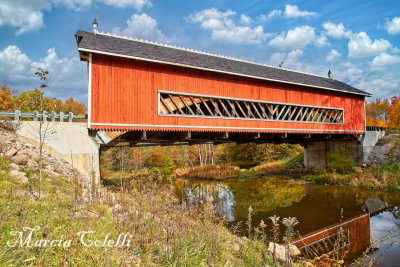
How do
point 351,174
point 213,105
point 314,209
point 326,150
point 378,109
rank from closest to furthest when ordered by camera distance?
point 314,209 → point 213,105 → point 351,174 → point 326,150 → point 378,109

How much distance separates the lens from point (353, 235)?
693cm

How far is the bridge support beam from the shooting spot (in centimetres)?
Answer: 1691

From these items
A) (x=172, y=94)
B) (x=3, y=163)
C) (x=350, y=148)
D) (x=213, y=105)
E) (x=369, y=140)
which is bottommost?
(x=350, y=148)

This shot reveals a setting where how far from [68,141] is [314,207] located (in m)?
10.2

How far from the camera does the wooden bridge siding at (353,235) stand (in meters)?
6.10

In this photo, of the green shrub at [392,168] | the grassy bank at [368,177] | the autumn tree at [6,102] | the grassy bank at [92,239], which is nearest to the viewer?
the grassy bank at [92,239]

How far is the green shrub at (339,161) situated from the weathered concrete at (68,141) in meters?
15.8

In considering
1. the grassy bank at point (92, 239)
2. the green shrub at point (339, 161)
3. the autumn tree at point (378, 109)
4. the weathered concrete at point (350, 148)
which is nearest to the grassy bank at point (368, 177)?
the green shrub at point (339, 161)

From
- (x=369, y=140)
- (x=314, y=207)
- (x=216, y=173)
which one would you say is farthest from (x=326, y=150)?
(x=314, y=207)

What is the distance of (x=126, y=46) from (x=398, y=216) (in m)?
12.3

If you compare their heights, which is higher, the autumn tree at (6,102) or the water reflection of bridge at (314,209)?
the autumn tree at (6,102)

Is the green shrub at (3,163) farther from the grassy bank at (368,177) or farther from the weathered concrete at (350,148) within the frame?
the weathered concrete at (350,148)

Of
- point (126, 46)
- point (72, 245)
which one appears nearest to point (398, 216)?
point (72, 245)
